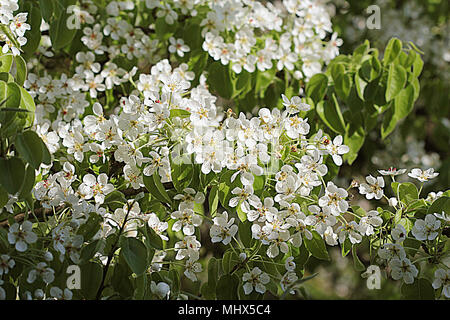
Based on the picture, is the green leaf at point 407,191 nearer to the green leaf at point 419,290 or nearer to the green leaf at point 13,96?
the green leaf at point 419,290

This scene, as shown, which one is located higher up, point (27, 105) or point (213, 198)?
point (27, 105)

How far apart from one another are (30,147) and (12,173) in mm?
44

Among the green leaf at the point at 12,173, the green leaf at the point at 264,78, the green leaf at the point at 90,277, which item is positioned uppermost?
the green leaf at the point at 12,173

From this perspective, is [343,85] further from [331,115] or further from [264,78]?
[264,78]

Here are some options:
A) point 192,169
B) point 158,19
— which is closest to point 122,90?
point 158,19

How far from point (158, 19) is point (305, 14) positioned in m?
0.37

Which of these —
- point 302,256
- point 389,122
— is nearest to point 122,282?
point 302,256

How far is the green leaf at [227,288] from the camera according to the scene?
2.78ft

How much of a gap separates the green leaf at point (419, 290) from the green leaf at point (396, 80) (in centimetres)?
51

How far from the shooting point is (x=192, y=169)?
86 centimetres

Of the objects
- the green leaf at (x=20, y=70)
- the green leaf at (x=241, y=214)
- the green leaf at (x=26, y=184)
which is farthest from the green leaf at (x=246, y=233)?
the green leaf at (x=20, y=70)

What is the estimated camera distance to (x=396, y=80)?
123 centimetres
